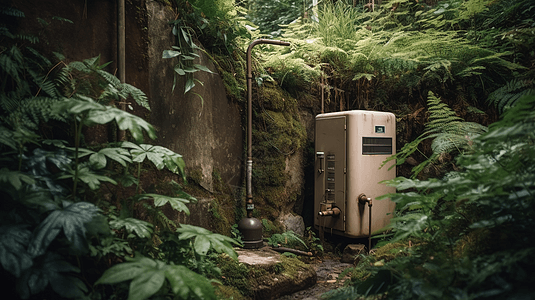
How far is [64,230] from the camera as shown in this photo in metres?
1.51

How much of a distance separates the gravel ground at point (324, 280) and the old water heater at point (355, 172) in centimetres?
41

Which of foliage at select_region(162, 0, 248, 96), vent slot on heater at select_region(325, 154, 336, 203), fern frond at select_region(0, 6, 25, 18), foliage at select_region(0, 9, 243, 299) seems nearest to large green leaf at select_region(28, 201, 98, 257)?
foliage at select_region(0, 9, 243, 299)

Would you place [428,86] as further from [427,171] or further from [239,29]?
[239,29]

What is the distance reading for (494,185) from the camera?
1.31 meters

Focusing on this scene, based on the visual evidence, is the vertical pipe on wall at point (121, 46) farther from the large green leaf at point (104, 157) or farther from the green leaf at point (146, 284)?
the green leaf at point (146, 284)

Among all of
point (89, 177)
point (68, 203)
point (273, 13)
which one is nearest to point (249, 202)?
point (89, 177)

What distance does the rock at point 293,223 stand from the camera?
4.52 m

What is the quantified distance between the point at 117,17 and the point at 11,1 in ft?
2.53

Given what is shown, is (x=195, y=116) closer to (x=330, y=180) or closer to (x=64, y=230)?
(x=330, y=180)

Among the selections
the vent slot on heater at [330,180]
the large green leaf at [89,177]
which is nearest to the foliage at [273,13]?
the vent slot on heater at [330,180]

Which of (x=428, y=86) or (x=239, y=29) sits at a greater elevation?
(x=239, y=29)

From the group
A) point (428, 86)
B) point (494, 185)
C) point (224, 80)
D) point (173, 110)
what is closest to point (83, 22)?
point (173, 110)

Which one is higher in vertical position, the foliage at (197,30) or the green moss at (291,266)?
the foliage at (197,30)

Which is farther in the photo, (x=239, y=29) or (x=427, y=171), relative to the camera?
(x=427, y=171)
